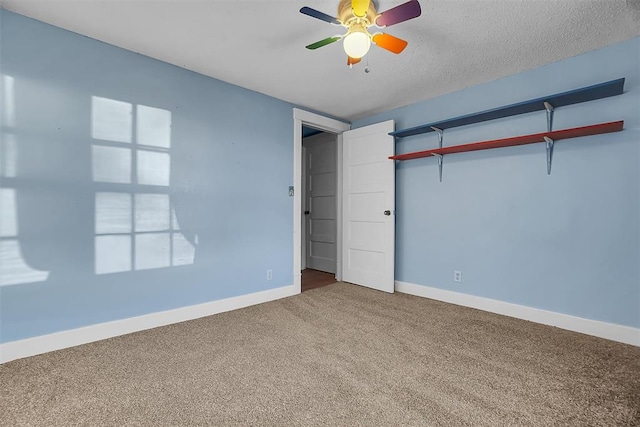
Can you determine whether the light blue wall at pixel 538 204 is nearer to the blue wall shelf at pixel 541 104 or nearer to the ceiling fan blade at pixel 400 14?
the blue wall shelf at pixel 541 104

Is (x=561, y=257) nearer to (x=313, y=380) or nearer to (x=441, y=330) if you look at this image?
(x=441, y=330)

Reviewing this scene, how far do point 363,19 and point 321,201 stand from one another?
3.48 meters

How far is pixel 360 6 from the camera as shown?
1.66 metres

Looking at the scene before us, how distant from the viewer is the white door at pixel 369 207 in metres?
3.70

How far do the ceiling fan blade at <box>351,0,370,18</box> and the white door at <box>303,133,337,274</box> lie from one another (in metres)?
3.10

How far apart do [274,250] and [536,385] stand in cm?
258

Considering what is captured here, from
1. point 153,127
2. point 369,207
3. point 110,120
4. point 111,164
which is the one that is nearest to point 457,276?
point 369,207

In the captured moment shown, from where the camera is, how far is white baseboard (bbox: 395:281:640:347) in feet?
→ 7.51

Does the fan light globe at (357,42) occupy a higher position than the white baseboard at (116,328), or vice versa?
the fan light globe at (357,42)

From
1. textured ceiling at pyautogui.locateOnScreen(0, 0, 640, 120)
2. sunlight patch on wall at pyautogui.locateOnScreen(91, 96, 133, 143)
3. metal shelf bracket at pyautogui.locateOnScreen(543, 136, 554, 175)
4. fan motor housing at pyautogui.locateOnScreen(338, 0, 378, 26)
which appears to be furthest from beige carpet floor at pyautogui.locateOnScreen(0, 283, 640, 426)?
textured ceiling at pyautogui.locateOnScreen(0, 0, 640, 120)

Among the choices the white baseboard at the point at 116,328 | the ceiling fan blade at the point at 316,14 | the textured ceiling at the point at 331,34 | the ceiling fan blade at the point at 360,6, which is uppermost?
the textured ceiling at the point at 331,34

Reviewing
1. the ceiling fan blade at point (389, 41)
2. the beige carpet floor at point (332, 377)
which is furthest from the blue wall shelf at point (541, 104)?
the beige carpet floor at point (332, 377)

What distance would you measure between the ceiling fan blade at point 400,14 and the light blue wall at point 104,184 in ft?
6.22

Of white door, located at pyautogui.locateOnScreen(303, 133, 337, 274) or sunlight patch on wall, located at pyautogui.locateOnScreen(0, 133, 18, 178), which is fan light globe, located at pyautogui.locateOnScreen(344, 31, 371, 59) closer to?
sunlight patch on wall, located at pyautogui.locateOnScreen(0, 133, 18, 178)
